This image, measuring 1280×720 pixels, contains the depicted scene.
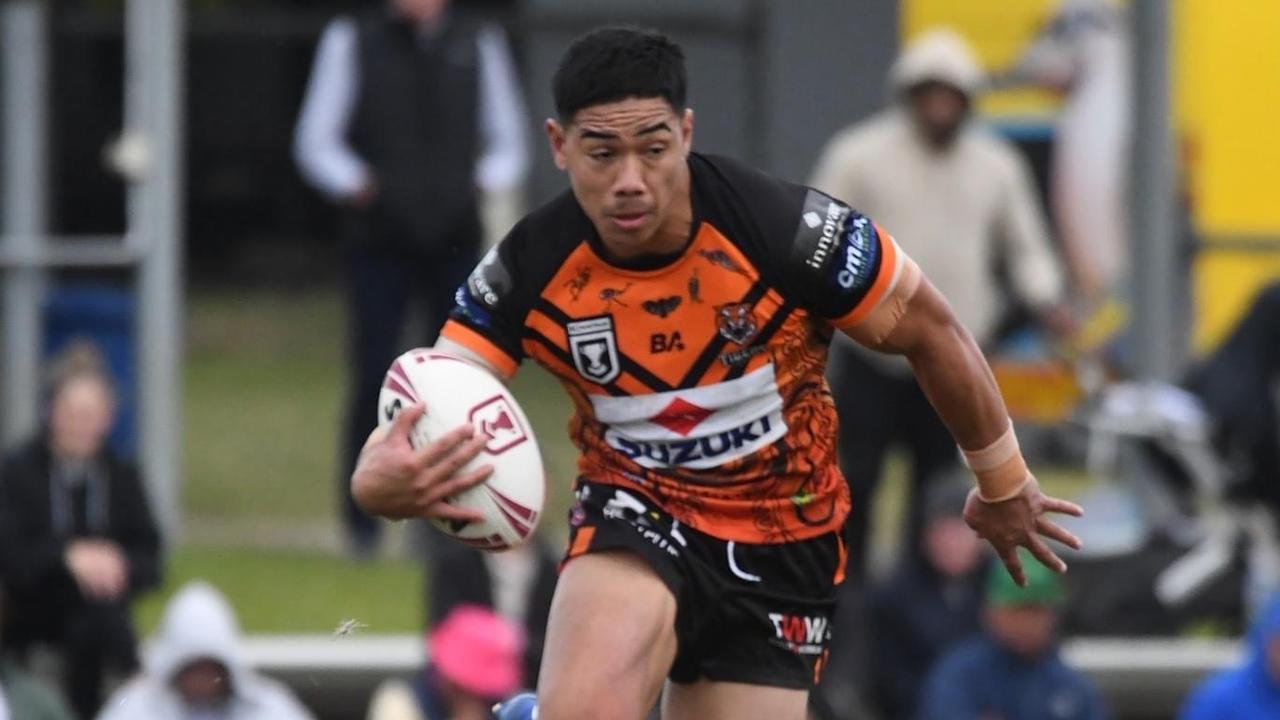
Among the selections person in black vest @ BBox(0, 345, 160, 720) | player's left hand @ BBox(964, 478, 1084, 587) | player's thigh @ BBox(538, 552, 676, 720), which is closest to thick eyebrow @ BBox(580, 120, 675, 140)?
player's thigh @ BBox(538, 552, 676, 720)

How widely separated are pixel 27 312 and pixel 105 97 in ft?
7.03

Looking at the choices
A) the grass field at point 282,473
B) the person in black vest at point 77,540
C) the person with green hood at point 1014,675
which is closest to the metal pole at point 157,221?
the grass field at point 282,473

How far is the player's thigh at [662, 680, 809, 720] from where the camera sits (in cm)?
629

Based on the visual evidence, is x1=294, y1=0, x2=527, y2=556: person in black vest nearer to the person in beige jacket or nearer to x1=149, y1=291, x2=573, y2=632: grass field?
x1=149, y1=291, x2=573, y2=632: grass field

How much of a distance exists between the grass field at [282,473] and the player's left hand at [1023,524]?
197 inches

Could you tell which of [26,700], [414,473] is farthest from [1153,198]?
[414,473]

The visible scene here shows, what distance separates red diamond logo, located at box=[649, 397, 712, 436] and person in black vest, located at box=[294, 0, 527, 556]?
5.27 metres

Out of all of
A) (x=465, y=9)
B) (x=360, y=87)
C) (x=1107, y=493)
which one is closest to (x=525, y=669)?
(x=360, y=87)

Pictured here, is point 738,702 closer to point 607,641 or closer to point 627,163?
point 607,641

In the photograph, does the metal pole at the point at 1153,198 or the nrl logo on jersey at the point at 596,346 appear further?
the metal pole at the point at 1153,198

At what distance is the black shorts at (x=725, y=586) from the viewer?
623cm

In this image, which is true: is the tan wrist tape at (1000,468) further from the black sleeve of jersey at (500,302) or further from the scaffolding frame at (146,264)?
the scaffolding frame at (146,264)

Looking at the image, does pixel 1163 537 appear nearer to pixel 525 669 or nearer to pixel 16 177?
pixel 525 669

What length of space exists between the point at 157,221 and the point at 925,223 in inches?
127
